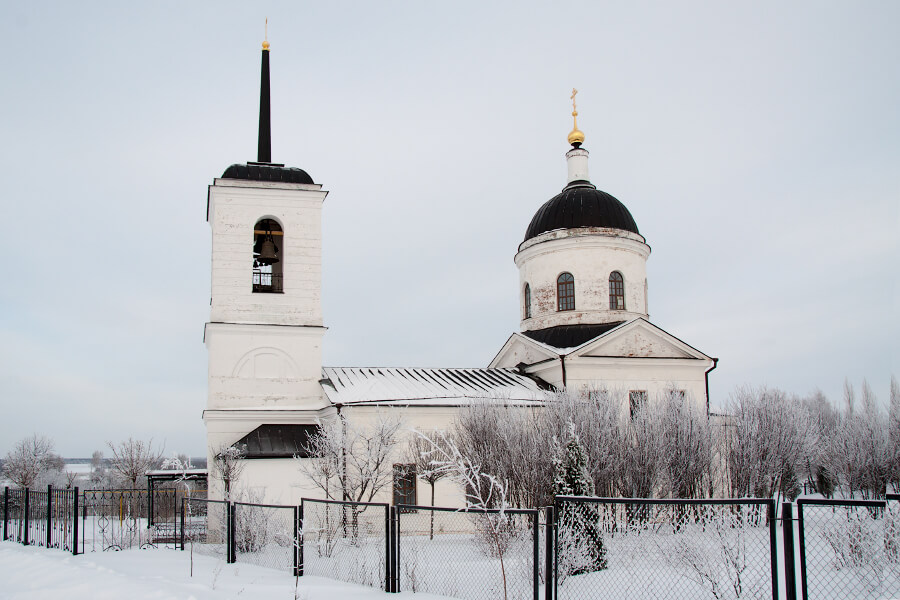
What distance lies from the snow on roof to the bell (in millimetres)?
3706

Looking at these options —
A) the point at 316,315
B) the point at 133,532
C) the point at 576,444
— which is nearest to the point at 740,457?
the point at 576,444

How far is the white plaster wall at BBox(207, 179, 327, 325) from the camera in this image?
787 inches

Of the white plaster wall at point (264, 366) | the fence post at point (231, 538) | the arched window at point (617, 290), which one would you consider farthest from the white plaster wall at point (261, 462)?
the arched window at point (617, 290)

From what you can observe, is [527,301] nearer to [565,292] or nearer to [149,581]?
[565,292]

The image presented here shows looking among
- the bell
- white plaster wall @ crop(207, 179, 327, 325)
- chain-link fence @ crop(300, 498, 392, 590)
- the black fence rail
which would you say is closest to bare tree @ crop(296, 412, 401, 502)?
white plaster wall @ crop(207, 179, 327, 325)

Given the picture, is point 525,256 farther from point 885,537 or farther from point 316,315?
point 885,537

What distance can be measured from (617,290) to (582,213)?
2.93 metres

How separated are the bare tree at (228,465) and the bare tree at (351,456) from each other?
145cm

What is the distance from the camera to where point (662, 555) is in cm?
880

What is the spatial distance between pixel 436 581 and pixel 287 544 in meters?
3.55

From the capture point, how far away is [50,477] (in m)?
54.3

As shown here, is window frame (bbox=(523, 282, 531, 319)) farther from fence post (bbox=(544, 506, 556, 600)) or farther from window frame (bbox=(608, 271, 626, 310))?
fence post (bbox=(544, 506, 556, 600))

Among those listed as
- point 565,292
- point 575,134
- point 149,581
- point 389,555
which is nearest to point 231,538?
point 149,581

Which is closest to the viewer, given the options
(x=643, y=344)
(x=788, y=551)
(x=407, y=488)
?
(x=788, y=551)
